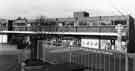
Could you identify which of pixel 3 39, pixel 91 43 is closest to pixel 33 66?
pixel 91 43

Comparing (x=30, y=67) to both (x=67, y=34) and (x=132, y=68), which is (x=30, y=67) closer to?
(x=132, y=68)

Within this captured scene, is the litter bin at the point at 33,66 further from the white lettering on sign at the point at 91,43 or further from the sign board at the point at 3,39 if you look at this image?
the sign board at the point at 3,39

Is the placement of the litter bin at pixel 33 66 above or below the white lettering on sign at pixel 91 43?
below

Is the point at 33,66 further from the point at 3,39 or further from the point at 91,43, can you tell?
the point at 3,39

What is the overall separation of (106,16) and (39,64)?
986 inches

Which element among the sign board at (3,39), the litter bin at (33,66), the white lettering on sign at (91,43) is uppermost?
the sign board at (3,39)

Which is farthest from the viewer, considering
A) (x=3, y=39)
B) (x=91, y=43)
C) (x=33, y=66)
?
(x=3, y=39)

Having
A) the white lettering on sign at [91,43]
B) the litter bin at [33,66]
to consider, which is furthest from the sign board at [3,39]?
the litter bin at [33,66]

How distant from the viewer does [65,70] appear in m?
14.1

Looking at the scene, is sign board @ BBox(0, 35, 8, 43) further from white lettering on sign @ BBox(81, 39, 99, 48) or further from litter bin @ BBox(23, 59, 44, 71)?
litter bin @ BBox(23, 59, 44, 71)

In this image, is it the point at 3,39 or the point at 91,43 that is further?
the point at 3,39

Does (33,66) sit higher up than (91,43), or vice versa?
(91,43)

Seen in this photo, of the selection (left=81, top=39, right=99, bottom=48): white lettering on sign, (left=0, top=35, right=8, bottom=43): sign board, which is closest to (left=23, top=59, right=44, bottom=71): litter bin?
(left=81, top=39, right=99, bottom=48): white lettering on sign

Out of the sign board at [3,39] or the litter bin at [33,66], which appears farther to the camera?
the sign board at [3,39]
